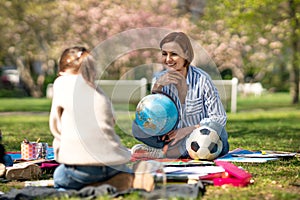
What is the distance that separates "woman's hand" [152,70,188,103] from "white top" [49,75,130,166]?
7.79ft

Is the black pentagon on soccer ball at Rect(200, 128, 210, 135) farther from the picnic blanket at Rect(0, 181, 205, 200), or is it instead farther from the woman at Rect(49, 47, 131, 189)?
the woman at Rect(49, 47, 131, 189)

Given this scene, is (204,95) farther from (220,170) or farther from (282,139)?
(282,139)

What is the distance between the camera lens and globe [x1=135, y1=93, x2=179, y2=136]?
7562 mm

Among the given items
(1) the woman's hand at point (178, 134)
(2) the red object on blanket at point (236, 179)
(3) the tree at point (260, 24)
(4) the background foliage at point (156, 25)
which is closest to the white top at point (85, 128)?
(2) the red object on blanket at point (236, 179)

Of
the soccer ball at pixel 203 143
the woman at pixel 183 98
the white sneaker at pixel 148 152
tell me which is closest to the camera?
the soccer ball at pixel 203 143

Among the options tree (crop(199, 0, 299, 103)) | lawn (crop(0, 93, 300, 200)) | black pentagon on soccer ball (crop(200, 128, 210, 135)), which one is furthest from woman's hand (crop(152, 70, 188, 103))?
tree (crop(199, 0, 299, 103))

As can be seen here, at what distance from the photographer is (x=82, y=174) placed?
5562 mm

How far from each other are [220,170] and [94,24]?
76.0ft

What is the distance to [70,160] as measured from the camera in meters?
5.54

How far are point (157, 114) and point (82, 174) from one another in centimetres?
213

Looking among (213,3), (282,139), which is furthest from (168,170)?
(213,3)

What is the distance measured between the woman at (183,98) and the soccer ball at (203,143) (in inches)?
4.5

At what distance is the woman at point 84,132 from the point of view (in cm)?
555

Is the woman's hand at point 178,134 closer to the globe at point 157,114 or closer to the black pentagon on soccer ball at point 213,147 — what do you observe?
the globe at point 157,114
